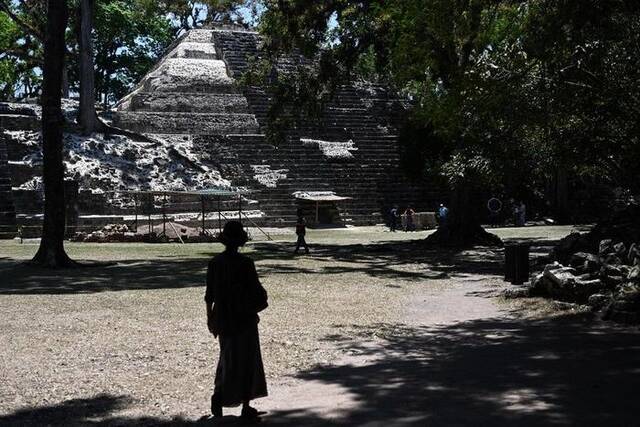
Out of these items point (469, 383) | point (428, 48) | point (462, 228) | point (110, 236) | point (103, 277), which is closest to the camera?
point (469, 383)

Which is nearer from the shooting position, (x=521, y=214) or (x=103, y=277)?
(x=103, y=277)

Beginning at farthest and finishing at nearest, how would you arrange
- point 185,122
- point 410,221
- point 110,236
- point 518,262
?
point 185,122 < point 410,221 < point 110,236 < point 518,262

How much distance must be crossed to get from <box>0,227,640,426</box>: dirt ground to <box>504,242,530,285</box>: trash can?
1.31 feet

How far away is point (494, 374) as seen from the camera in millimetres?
6281

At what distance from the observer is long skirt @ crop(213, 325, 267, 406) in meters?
4.88

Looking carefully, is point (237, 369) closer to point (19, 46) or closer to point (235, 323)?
point (235, 323)

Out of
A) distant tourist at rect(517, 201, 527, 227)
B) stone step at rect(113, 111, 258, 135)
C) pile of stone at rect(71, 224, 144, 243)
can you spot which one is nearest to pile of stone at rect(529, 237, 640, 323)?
pile of stone at rect(71, 224, 144, 243)

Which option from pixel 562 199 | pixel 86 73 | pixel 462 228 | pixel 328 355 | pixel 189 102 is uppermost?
pixel 86 73

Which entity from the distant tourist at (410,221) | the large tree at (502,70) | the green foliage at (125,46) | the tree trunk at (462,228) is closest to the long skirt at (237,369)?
the large tree at (502,70)

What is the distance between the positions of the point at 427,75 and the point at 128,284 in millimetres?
11716

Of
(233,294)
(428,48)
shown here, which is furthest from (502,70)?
(233,294)

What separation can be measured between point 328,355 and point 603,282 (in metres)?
4.60

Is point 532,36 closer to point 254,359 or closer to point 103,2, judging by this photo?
point 254,359

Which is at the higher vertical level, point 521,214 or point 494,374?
point 521,214
